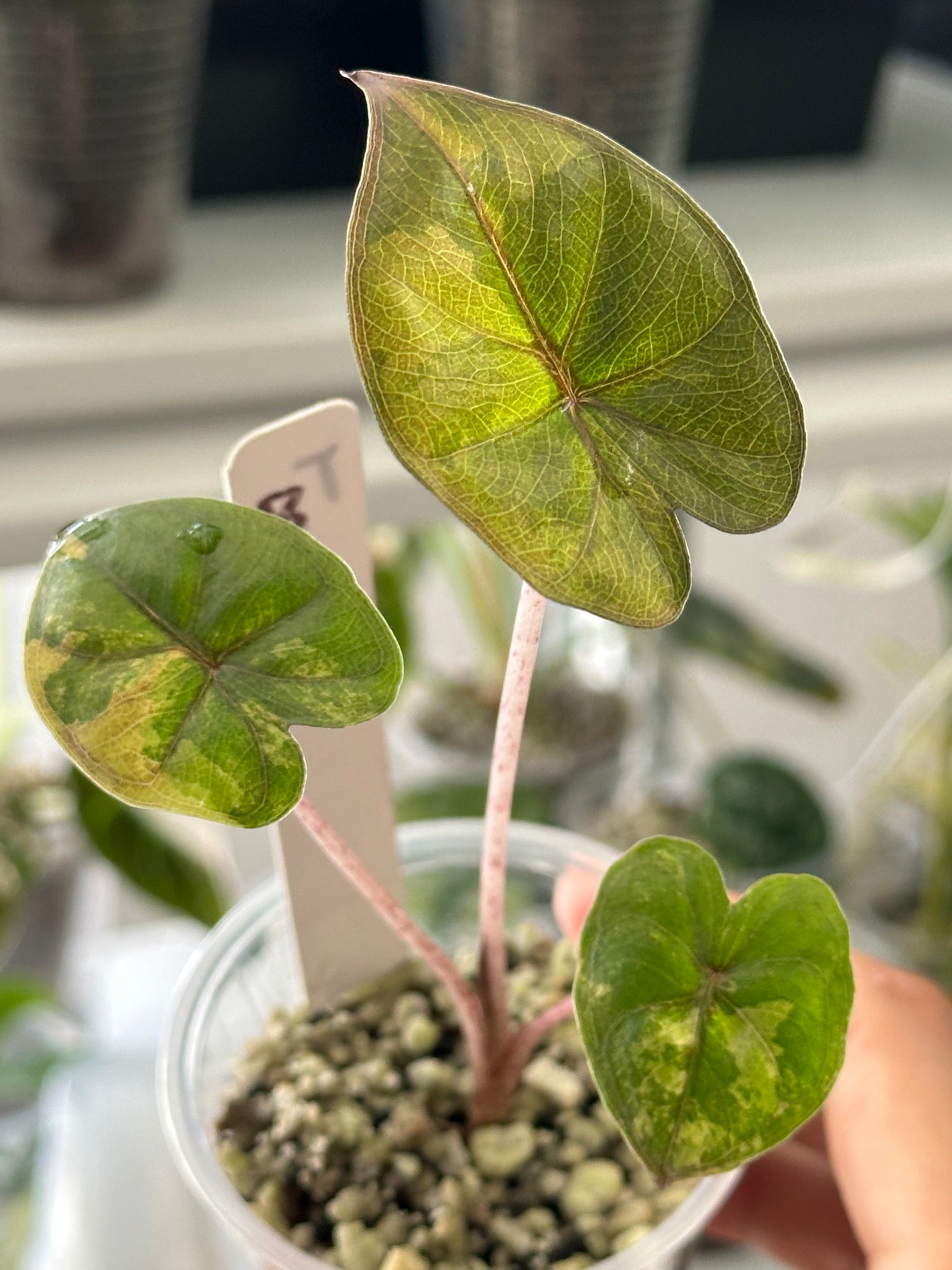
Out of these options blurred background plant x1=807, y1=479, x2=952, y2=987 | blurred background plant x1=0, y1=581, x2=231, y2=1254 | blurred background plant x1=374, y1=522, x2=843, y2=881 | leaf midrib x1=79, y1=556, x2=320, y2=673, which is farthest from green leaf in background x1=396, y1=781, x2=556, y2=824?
leaf midrib x1=79, y1=556, x2=320, y2=673

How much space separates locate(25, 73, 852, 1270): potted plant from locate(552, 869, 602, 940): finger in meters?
0.13

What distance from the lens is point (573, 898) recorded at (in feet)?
1.30

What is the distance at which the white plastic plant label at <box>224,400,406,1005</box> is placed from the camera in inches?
12.1

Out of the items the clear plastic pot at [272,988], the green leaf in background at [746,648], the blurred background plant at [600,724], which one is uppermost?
the clear plastic pot at [272,988]

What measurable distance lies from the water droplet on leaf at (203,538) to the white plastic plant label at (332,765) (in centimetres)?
6

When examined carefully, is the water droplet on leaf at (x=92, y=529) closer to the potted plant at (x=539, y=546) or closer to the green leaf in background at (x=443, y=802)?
the potted plant at (x=539, y=546)

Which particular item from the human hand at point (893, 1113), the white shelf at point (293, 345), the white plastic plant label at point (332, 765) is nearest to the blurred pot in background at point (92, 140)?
the white shelf at point (293, 345)

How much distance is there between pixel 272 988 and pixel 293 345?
0.26 meters

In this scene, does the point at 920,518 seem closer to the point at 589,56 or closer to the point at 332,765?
the point at 589,56

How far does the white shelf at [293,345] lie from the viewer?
504mm

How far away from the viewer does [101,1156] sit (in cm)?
56

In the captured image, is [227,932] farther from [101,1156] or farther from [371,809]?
[101,1156]

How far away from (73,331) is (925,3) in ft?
2.31

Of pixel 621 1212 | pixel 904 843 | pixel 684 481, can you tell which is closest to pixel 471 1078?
pixel 621 1212
